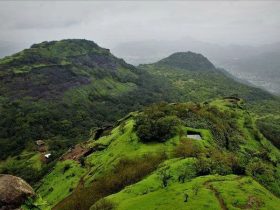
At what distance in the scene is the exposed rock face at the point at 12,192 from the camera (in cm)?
4528

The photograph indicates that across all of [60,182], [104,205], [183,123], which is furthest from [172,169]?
[60,182]

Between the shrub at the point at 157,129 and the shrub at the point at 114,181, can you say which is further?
the shrub at the point at 157,129

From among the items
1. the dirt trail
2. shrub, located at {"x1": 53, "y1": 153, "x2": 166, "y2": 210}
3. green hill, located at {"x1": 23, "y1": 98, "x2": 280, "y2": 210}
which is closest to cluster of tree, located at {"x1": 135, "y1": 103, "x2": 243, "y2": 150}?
green hill, located at {"x1": 23, "y1": 98, "x2": 280, "y2": 210}

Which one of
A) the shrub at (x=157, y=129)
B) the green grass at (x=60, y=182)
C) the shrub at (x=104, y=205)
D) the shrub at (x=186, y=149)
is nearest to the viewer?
the shrub at (x=104, y=205)

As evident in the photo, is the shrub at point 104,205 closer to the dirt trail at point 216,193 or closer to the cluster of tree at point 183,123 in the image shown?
the dirt trail at point 216,193

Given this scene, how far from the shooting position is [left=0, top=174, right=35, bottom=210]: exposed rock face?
45.3 m

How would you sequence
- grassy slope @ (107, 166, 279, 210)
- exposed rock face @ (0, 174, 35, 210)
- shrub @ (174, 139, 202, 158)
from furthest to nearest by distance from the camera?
shrub @ (174, 139, 202, 158) → grassy slope @ (107, 166, 279, 210) → exposed rock face @ (0, 174, 35, 210)

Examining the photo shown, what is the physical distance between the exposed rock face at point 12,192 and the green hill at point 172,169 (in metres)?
1.95

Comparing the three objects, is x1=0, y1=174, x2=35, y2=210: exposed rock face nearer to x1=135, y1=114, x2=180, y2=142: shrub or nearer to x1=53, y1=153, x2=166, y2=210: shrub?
x1=53, y1=153, x2=166, y2=210: shrub

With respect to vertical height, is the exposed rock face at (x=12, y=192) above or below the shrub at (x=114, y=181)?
above

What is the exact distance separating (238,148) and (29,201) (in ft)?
228

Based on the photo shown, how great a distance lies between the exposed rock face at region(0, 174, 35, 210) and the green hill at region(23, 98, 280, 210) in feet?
6.41

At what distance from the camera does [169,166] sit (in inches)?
2574

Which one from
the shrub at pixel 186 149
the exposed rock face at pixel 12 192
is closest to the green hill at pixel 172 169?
the shrub at pixel 186 149
